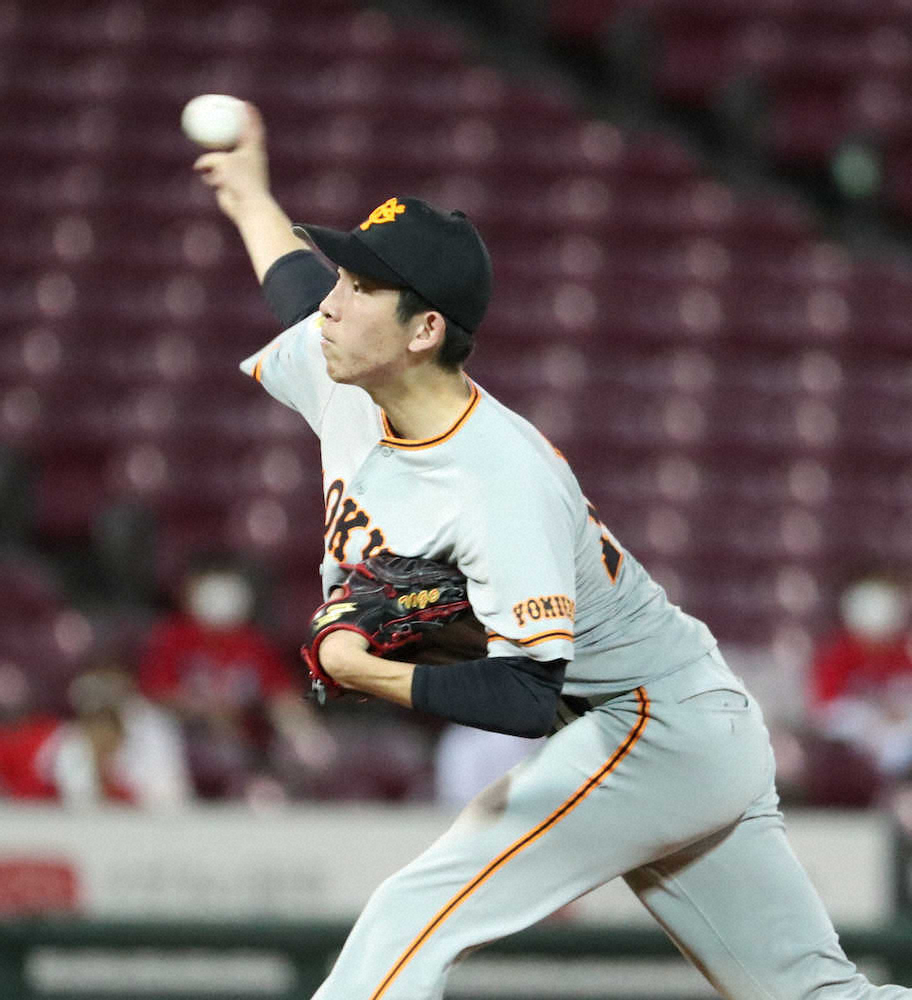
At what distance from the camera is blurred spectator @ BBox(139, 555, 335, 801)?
5574 mm

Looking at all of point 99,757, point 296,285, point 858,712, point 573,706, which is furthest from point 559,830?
point 858,712

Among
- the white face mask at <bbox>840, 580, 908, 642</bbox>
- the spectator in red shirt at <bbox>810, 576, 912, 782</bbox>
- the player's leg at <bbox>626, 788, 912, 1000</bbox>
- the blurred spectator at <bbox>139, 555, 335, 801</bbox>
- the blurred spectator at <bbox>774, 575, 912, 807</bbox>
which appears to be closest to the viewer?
the player's leg at <bbox>626, 788, 912, 1000</bbox>

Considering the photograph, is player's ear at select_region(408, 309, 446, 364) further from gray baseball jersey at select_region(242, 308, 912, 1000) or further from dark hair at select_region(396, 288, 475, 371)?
gray baseball jersey at select_region(242, 308, 912, 1000)

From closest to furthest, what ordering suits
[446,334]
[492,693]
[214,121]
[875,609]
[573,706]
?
[492,693]
[446,334]
[573,706]
[214,121]
[875,609]

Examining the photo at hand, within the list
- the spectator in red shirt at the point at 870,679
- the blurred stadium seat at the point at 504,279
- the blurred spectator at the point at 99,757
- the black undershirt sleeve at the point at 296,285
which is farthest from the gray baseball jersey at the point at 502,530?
the blurred stadium seat at the point at 504,279

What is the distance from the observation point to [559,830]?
2584 millimetres

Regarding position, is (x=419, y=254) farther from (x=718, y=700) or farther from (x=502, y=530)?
(x=718, y=700)

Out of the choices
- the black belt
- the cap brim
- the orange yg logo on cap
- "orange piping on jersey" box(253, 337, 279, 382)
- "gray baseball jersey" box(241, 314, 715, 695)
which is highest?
the orange yg logo on cap

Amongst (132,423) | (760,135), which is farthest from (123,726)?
(760,135)

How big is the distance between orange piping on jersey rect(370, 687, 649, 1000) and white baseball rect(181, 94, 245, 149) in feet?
3.90

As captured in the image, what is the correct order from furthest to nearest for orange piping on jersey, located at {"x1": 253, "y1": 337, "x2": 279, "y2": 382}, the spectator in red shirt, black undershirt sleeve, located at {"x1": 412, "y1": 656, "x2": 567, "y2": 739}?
the spectator in red shirt < orange piping on jersey, located at {"x1": 253, "y1": 337, "x2": 279, "y2": 382} < black undershirt sleeve, located at {"x1": 412, "y1": 656, "x2": 567, "y2": 739}

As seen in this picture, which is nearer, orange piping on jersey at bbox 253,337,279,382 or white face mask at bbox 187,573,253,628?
orange piping on jersey at bbox 253,337,279,382

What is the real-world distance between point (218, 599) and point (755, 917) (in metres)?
4.16

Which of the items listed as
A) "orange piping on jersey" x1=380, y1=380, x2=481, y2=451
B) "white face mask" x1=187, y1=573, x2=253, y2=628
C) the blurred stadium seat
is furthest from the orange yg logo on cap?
the blurred stadium seat
